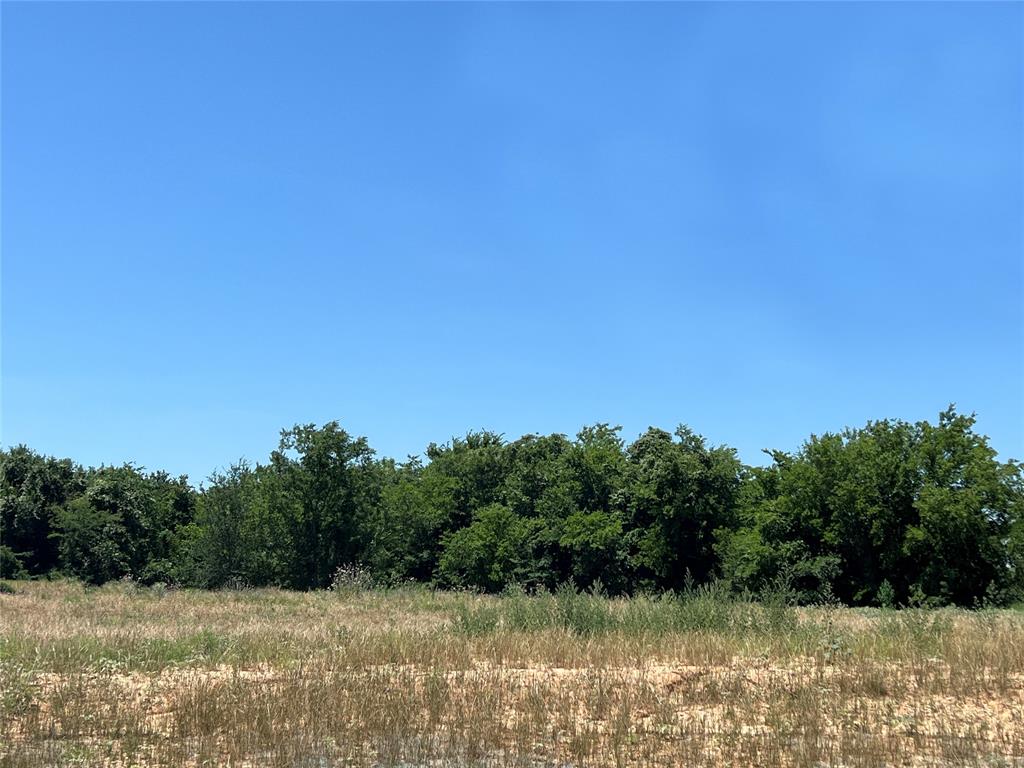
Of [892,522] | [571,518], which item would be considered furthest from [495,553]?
[892,522]

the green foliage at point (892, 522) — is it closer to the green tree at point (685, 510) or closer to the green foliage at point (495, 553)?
the green tree at point (685, 510)

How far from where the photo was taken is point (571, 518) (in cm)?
5159

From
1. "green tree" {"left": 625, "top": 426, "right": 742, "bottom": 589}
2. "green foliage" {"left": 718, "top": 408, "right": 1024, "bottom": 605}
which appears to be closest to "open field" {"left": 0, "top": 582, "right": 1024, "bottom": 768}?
"green foliage" {"left": 718, "top": 408, "right": 1024, "bottom": 605}

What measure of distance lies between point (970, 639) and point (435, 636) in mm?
9030

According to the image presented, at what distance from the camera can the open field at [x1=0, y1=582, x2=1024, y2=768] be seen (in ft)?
26.5

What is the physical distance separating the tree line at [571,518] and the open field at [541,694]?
21708 mm

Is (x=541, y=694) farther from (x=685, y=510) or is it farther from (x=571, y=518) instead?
(x=571, y=518)

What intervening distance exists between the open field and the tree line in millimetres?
21708

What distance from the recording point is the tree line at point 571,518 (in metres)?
40.0

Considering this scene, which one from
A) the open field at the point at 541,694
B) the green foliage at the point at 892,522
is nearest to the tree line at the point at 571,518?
the green foliage at the point at 892,522

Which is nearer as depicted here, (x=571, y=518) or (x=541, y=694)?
(x=541, y=694)

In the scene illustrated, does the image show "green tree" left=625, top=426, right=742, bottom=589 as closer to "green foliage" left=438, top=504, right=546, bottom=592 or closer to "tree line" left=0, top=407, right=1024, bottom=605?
"tree line" left=0, top=407, right=1024, bottom=605

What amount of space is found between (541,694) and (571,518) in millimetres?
41858

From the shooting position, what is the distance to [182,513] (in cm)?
6656
